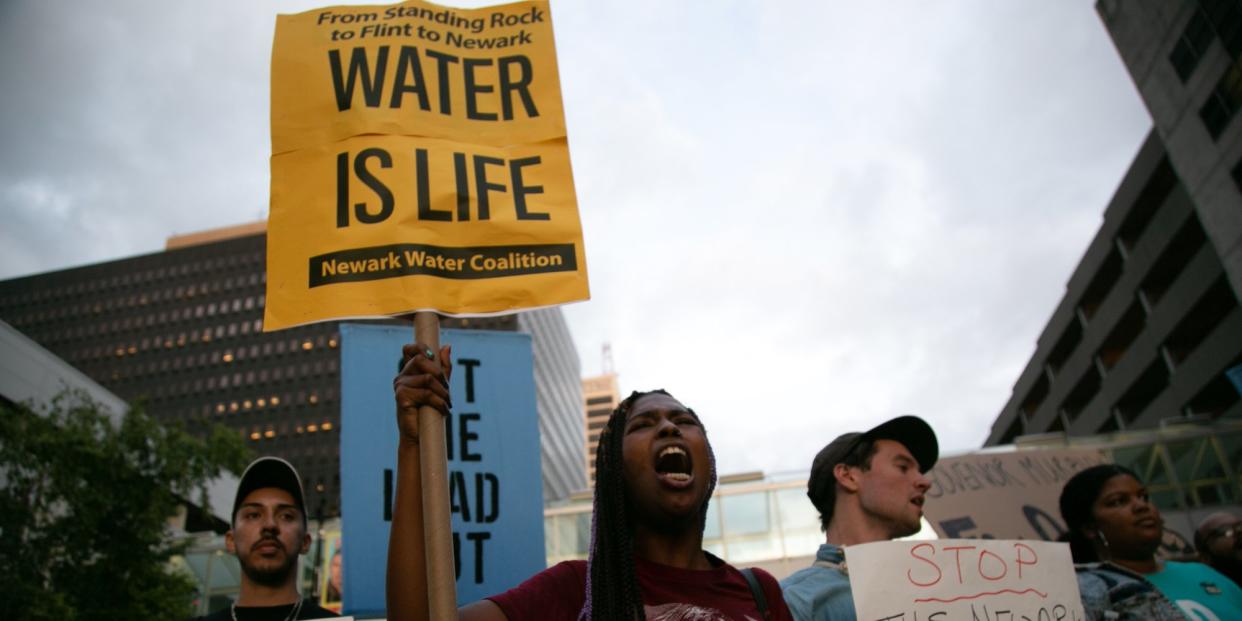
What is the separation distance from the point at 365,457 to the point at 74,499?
784 inches

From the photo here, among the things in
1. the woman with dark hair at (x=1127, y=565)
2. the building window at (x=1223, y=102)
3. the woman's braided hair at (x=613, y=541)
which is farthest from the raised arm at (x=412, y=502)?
the building window at (x=1223, y=102)

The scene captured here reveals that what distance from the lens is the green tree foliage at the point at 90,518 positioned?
19.6 metres

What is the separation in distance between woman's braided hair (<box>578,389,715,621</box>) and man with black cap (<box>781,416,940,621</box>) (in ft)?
2.58

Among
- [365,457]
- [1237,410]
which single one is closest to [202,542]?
[365,457]

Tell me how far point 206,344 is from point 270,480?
11566 centimetres

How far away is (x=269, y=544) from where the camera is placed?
3346 mm

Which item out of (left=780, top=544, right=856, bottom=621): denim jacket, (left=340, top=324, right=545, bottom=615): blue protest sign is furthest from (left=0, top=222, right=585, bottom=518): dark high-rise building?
(left=780, top=544, right=856, bottom=621): denim jacket

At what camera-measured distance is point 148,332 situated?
357 ft

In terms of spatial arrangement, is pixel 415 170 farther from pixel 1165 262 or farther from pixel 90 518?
pixel 1165 262

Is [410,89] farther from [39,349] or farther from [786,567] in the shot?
[39,349]

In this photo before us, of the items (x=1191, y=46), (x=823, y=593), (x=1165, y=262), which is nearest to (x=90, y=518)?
(x=823, y=593)

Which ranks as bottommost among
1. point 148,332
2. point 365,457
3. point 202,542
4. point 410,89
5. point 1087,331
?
point 365,457

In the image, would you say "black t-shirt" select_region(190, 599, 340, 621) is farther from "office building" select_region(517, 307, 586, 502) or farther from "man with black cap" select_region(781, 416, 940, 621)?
"office building" select_region(517, 307, 586, 502)

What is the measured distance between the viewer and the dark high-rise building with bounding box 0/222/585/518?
335 ft
